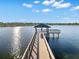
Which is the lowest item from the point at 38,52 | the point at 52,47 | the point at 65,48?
the point at 65,48

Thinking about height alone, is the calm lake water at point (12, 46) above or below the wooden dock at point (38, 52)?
below

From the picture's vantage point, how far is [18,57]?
91.2 feet

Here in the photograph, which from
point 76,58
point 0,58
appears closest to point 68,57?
point 76,58

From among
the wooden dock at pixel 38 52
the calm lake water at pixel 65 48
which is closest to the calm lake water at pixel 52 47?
the calm lake water at pixel 65 48

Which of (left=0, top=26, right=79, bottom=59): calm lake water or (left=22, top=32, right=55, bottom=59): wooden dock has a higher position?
(left=22, top=32, right=55, bottom=59): wooden dock

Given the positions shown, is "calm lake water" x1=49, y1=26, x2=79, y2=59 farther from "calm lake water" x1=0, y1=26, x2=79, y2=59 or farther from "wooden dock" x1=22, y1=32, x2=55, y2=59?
"wooden dock" x1=22, y1=32, x2=55, y2=59

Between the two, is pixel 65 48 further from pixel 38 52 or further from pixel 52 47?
pixel 38 52

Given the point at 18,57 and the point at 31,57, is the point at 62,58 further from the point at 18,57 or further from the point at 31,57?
the point at 31,57

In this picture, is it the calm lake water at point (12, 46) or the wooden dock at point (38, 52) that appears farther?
the calm lake water at point (12, 46)

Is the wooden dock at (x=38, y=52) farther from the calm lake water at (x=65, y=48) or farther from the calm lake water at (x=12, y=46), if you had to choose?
the calm lake water at (x=12, y=46)

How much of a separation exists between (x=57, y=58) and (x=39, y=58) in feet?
34.4

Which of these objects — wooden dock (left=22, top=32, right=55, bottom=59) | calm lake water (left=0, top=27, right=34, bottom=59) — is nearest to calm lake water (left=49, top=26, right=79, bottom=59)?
wooden dock (left=22, top=32, right=55, bottom=59)

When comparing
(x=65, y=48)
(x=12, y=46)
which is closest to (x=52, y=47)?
(x=65, y=48)

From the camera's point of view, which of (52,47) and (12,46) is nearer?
(52,47)
